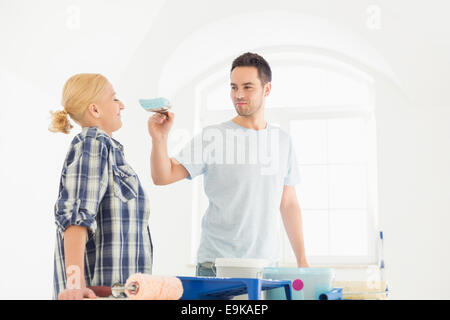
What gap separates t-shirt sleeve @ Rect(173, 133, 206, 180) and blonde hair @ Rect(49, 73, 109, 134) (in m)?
0.42

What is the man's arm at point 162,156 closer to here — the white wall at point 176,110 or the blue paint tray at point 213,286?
the blue paint tray at point 213,286

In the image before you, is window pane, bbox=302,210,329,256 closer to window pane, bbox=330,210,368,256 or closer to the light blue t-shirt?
window pane, bbox=330,210,368,256

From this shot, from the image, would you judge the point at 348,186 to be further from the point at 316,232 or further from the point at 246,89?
the point at 246,89

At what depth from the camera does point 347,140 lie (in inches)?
155

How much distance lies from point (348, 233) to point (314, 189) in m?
0.39

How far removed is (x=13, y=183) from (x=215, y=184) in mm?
1368

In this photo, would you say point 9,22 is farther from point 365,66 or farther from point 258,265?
point 365,66

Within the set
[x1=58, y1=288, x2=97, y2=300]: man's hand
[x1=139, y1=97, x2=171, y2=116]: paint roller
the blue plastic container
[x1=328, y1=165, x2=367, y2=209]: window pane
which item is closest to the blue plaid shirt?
[x1=139, y1=97, x2=171, y2=116]: paint roller

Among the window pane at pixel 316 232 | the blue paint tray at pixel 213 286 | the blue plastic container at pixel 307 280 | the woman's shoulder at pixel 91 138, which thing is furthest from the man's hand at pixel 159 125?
the window pane at pixel 316 232

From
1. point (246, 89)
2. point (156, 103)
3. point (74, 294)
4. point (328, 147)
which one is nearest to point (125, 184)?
point (156, 103)

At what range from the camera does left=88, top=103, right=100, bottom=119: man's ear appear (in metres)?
1.39

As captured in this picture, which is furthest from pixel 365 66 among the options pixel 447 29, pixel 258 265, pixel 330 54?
pixel 258 265

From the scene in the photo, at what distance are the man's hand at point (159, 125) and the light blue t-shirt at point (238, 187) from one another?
0.82ft

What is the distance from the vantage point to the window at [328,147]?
151 inches
